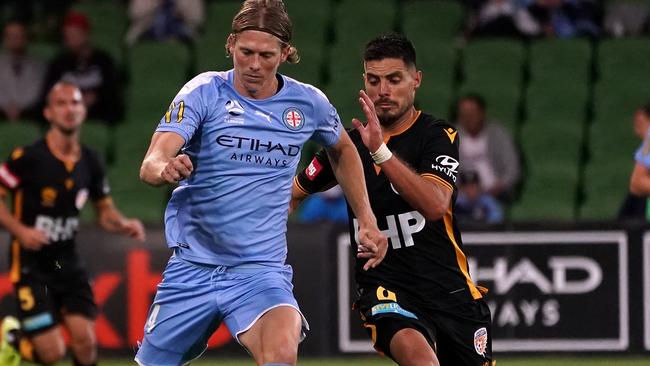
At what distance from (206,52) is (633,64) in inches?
181

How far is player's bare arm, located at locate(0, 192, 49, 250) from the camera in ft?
30.3

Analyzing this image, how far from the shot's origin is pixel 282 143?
19.7 ft

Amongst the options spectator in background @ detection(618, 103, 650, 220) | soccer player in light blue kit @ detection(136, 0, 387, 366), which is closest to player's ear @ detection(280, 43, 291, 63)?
soccer player in light blue kit @ detection(136, 0, 387, 366)

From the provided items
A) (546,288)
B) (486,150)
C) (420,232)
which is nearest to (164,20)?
(486,150)

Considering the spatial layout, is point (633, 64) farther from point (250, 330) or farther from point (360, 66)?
point (250, 330)

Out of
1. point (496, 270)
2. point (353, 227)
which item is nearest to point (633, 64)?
point (496, 270)

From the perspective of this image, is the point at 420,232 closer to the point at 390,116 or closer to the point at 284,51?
the point at 390,116

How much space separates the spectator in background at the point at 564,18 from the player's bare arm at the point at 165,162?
377 inches

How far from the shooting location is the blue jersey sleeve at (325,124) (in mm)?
6172

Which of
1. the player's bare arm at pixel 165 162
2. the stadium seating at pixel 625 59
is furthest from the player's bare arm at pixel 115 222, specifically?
the stadium seating at pixel 625 59

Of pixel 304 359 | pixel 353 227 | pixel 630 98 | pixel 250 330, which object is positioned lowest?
pixel 304 359

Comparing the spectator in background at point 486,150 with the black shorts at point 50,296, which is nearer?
the black shorts at point 50,296

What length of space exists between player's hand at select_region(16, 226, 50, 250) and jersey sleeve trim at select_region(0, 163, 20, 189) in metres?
0.53

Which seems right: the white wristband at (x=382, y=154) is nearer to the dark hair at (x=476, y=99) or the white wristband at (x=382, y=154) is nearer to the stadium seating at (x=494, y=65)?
the dark hair at (x=476, y=99)
